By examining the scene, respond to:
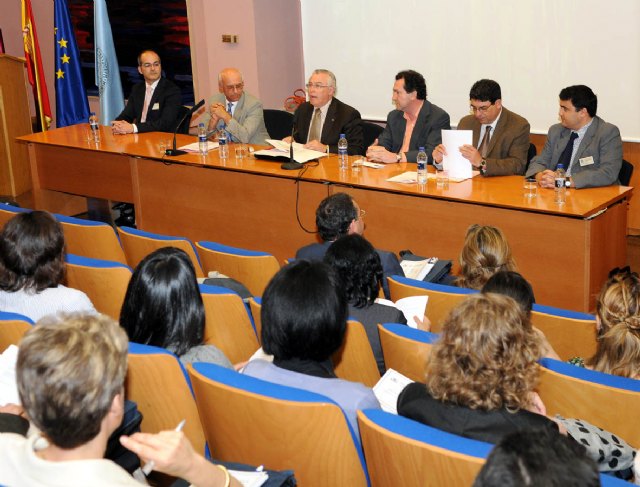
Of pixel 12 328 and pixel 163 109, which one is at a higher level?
pixel 163 109

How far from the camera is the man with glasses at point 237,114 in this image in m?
6.18

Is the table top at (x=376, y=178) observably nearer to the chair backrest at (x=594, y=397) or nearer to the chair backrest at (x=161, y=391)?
the chair backrest at (x=594, y=397)

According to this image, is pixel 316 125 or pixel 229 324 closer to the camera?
pixel 229 324

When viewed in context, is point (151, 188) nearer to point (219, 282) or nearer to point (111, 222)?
point (111, 222)

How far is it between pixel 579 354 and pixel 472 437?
4.11 feet

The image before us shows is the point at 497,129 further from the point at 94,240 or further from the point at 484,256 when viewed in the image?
the point at 94,240

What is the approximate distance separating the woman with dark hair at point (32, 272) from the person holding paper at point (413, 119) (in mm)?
2979

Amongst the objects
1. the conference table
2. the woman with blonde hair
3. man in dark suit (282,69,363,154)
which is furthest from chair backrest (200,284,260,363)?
man in dark suit (282,69,363,154)

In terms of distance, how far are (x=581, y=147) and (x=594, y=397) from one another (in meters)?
2.88

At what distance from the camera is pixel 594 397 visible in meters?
2.18

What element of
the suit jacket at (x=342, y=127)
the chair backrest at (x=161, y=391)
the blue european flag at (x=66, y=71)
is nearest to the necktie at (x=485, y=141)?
the suit jacket at (x=342, y=127)

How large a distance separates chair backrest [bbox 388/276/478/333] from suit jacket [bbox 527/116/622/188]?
66.0 inches

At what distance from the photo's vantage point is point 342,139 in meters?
5.33

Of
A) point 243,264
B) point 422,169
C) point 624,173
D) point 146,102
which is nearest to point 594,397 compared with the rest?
point 243,264
